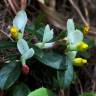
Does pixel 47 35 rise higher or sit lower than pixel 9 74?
higher

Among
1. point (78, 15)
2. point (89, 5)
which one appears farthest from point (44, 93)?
point (89, 5)

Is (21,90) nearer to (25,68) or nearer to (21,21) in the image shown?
(25,68)

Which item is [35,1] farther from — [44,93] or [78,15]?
[44,93]

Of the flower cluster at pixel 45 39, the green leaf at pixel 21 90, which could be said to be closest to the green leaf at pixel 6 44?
the flower cluster at pixel 45 39

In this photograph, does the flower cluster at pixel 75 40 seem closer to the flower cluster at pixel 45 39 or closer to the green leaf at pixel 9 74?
the flower cluster at pixel 45 39

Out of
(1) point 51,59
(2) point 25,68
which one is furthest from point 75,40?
(2) point 25,68

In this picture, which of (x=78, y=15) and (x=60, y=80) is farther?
(x=78, y=15)
